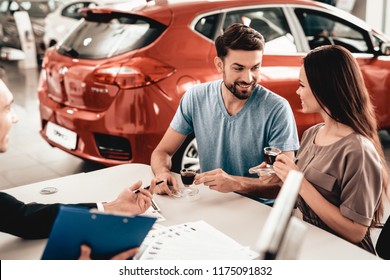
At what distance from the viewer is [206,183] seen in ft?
6.16

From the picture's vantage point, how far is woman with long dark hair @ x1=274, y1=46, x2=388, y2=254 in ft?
5.42

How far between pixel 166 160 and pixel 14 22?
334 inches

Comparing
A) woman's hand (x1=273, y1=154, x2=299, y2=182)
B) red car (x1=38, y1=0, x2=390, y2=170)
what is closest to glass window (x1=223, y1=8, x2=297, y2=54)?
red car (x1=38, y1=0, x2=390, y2=170)

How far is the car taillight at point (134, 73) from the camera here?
10.5 feet

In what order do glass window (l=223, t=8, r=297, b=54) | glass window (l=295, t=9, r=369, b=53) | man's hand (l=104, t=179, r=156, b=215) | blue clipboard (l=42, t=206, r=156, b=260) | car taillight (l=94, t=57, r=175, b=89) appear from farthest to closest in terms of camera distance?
glass window (l=295, t=9, r=369, b=53) < glass window (l=223, t=8, r=297, b=54) < car taillight (l=94, t=57, r=175, b=89) < man's hand (l=104, t=179, r=156, b=215) < blue clipboard (l=42, t=206, r=156, b=260)

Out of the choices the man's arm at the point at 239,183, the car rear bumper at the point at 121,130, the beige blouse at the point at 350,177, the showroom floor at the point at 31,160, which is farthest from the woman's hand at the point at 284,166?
the showroom floor at the point at 31,160

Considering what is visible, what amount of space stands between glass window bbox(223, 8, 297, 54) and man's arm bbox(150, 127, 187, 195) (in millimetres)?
1611

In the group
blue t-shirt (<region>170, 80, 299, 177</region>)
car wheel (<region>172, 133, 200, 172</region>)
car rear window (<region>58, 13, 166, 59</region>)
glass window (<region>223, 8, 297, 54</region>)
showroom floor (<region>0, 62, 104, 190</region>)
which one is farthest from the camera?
showroom floor (<region>0, 62, 104, 190</region>)

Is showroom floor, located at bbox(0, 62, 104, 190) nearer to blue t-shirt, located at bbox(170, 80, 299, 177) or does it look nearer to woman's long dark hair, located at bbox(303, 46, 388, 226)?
blue t-shirt, located at bbox(170, 80, 299, 177)

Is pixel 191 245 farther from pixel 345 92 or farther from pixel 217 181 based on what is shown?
pixel 345 92

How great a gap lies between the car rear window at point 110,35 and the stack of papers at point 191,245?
78.2 inches

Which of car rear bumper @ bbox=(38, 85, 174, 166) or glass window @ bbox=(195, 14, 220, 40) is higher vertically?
glass window @ bbox=(195, 14, 220, 40)

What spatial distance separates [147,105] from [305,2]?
5.57 feet

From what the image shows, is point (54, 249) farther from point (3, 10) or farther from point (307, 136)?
point (3, 10)
